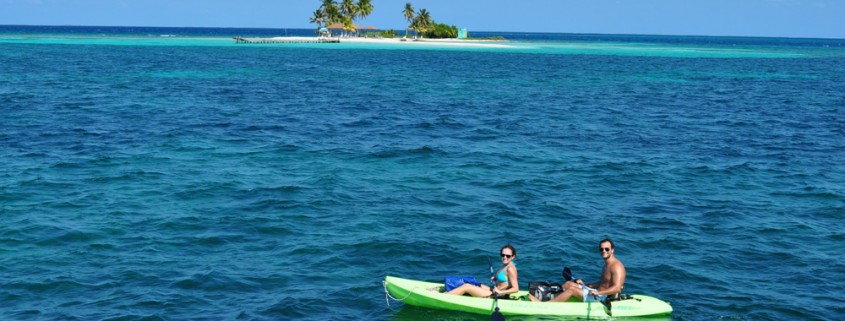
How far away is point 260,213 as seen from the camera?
23.3 m

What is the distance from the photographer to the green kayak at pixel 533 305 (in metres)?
16.1

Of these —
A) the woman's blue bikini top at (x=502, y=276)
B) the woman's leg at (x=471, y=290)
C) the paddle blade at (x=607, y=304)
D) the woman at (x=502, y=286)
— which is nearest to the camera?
the paddle blade at (x=607, y=304)

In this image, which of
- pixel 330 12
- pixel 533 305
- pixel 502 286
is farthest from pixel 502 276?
pixel 330 12

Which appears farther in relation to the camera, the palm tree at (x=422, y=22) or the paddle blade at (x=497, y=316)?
the palm tree at (x=422, y=22)

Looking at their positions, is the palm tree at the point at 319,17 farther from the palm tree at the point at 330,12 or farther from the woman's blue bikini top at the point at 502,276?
the woman's blue bikini top at the point at 502,276

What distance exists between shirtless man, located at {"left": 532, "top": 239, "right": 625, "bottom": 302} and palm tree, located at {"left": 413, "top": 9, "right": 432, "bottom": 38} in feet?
576

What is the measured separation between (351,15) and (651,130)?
147326mm

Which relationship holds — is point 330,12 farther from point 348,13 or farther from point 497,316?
point 497,316

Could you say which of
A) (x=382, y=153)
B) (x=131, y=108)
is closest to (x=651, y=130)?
(x=382, y=153)

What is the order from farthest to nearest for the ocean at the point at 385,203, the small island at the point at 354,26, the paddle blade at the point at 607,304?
the small island at the point at 354,26
the ocean at the point at 385,203
the paddle blade at the point at 607,304

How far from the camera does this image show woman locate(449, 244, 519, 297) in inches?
638

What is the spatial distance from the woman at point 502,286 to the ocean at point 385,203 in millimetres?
494

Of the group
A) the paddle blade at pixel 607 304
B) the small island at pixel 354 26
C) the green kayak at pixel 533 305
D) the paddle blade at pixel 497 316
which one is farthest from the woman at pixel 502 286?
the small island at pixel 354 26

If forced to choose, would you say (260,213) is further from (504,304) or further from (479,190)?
(504,304)
